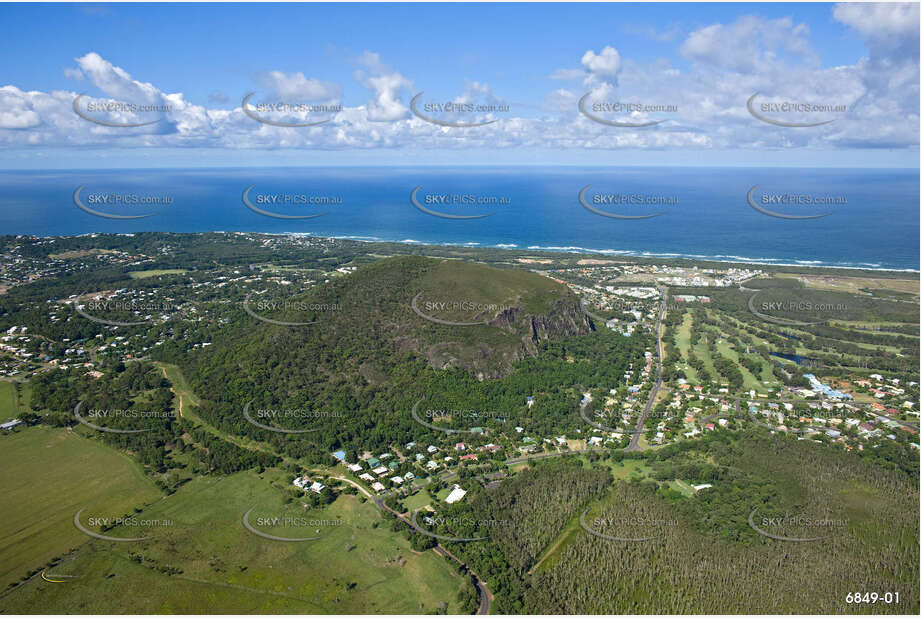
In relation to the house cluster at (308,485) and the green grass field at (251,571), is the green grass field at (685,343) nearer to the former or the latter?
the green grass field at (251,571)

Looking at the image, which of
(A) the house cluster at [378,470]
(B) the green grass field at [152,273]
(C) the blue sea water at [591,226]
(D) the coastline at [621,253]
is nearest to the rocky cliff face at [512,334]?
(A) the house cluster at [378,470]

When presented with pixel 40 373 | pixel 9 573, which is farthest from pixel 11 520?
pixel 40 373

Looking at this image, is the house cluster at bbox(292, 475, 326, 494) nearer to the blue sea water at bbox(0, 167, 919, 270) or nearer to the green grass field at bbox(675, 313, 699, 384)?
the green grass field at bbox(675, 313, 699, 384)

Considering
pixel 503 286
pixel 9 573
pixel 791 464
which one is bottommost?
pixel 9 573

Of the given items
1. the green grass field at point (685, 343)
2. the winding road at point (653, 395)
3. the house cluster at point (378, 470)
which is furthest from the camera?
the green grass field at point (685, 343)

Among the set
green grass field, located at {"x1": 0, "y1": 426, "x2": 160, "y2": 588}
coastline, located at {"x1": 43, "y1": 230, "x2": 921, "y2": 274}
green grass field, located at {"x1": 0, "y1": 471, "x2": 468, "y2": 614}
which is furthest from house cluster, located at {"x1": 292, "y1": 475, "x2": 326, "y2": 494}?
coastline, located at {"x1": 43, "y1": 230, "x2": 921, "y2": 274}

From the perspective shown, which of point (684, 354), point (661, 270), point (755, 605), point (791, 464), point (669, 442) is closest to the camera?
point (755, 605)

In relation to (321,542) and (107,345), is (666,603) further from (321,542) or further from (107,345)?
(107,345)

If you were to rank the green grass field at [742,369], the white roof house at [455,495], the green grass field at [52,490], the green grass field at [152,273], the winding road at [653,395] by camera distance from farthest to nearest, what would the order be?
the green grass field at [152,273] < the green grass field at [742,369] < the winding road at [653,395] < the white roof house at [455,495] < the green grass field at [52,490]

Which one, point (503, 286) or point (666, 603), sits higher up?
point (503, 286)
